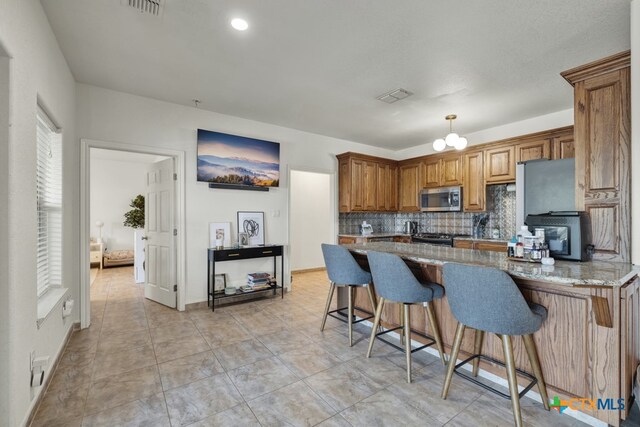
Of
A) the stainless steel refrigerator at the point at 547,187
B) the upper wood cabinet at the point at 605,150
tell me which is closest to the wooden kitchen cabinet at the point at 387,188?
the stainless steel refrigerator at the point at 547,187

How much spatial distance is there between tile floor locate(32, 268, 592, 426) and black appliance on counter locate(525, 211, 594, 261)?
1.02 metres

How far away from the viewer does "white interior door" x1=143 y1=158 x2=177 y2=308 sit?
12.4ft

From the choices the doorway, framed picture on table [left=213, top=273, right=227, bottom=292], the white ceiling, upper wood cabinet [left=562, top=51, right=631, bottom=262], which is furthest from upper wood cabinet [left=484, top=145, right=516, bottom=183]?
the doorway

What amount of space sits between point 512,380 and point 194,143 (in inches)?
158

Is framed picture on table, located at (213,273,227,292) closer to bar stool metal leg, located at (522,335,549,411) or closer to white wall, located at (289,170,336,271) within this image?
white wall, located at (289,170,336,271)

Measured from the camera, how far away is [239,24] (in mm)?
2191

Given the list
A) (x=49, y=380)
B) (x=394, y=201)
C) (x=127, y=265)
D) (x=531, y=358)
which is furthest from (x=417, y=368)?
(x=127, y=265)

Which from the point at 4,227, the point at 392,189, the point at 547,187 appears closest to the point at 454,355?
the point at 547,187

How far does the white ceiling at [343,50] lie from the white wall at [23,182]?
1.16 feet

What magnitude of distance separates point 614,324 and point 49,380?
11.9ft

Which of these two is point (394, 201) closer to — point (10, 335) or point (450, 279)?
point (450, 279)

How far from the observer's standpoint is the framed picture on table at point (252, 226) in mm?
4238

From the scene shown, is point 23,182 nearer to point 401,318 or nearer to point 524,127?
point 401,318

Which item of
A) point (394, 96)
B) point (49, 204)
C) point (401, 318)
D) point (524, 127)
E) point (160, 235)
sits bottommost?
point (401, 318)
